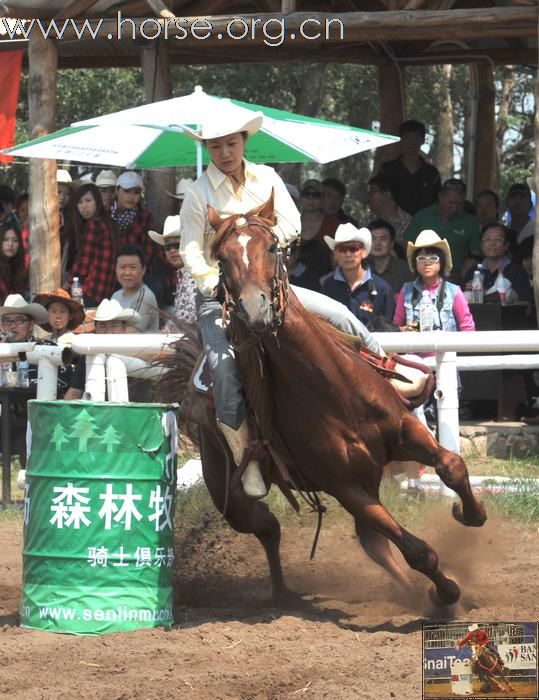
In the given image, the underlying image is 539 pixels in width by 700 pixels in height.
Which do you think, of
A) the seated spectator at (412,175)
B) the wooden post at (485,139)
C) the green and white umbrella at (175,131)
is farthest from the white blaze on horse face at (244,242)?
the wooden post at (485,139)

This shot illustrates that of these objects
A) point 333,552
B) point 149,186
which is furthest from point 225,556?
point 149,186

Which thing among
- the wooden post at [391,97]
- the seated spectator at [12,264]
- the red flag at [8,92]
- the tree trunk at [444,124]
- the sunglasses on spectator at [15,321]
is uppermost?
the tree trunk at [444,124]

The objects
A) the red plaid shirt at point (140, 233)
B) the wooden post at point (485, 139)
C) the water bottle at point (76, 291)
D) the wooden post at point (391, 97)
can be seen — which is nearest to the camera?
the water bottle at point (76, 291)

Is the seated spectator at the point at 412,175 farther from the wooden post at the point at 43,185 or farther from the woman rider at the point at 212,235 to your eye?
the woman rider at the point at 212,235

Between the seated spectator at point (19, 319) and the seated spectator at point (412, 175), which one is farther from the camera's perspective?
the seated spectator at point (412, 175)

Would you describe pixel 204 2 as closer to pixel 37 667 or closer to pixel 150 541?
pixel 150 541

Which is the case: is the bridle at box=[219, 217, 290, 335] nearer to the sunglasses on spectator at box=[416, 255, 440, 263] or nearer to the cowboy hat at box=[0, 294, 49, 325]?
the sunglasses on spectator at box=[416, 255, 440, 263]

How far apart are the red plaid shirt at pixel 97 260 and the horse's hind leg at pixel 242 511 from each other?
210 inches

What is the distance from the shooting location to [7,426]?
1020 centimetres

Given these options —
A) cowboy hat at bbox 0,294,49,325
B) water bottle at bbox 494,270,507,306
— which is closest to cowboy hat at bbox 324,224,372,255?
water bottle at bbox 494,270,507,306

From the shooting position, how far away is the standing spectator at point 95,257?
12398 millimetres

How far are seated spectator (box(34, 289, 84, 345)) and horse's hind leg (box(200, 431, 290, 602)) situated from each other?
3.70m

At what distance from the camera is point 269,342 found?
6031mm

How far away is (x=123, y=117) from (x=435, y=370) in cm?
363
